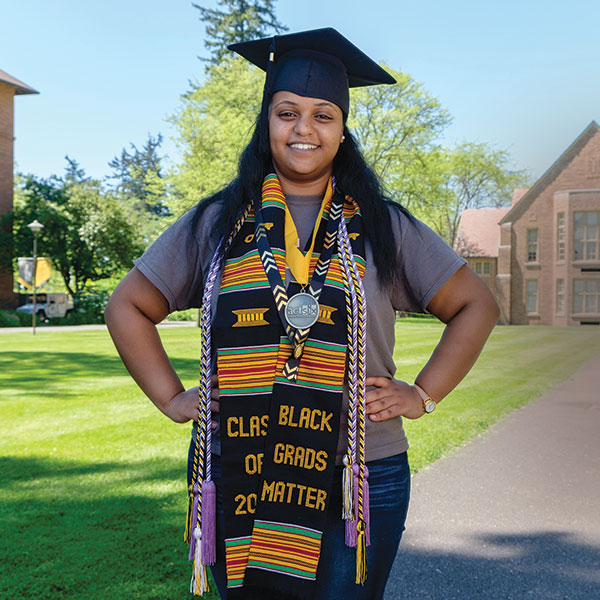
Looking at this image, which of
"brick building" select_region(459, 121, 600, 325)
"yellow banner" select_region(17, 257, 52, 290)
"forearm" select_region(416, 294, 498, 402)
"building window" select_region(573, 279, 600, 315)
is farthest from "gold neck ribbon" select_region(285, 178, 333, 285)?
"building window" select_region(573, 279, 600, 315)

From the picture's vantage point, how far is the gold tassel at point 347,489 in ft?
6.20

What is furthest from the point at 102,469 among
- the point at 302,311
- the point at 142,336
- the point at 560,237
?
the point at 560,237

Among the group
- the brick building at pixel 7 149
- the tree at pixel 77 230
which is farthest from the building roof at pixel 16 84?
the tree at pixel 77 230

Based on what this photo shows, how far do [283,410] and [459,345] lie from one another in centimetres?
64

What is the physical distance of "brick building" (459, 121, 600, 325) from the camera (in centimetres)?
3812

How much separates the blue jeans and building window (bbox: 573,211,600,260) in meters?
39.4

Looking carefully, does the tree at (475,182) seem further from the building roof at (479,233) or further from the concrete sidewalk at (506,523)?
the concrete sidewalk at (506,523)

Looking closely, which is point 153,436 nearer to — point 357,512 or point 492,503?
point 492,503

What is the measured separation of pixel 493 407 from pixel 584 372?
17.7ft

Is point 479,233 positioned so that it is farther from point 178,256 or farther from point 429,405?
point 178,256

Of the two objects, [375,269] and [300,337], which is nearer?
[300,337]

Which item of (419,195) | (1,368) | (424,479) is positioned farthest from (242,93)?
(424,479)

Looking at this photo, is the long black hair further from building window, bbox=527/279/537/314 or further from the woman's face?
building window, bbox=527/279/537/314

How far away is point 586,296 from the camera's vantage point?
38.0 m
